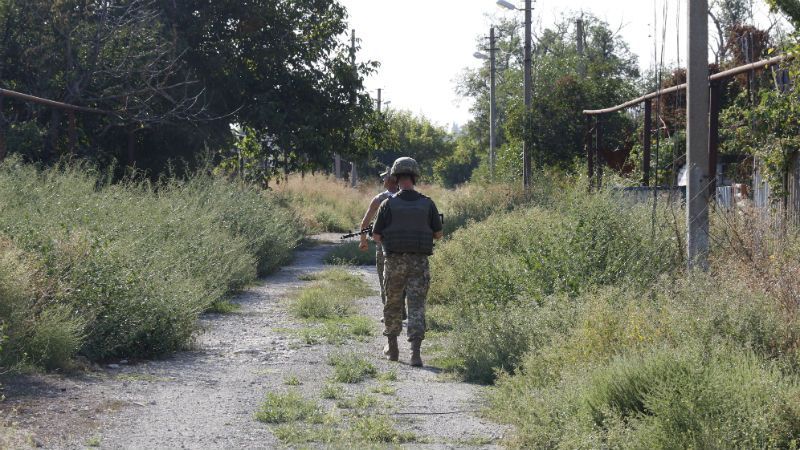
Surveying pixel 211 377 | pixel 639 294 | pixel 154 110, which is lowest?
pixel 211 377

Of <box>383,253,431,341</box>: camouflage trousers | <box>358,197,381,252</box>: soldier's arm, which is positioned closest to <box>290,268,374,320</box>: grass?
<box>358,197,381,252</box>: soldier's arm

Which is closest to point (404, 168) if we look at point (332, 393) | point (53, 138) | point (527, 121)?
point (332, 393)

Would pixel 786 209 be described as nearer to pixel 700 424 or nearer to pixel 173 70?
pixel 700 424

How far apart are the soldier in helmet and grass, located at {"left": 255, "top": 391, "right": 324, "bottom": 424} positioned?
8.54 feet

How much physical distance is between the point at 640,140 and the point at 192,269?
1813cm

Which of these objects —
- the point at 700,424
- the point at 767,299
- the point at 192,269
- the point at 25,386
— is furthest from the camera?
the point at 192,269

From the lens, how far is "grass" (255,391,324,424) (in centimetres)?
784

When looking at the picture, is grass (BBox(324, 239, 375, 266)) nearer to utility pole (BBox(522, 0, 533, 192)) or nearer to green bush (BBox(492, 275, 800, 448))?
utility pole (BBox(522, 0, 533, 192))

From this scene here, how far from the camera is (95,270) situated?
10758 millimetres

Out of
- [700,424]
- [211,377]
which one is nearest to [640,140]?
[211,377]

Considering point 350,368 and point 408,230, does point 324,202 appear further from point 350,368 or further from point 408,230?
point 350,368

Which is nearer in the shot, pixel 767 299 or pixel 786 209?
pixel 767 299

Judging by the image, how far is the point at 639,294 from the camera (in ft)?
31.4

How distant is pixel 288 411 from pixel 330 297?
7.56 meters
